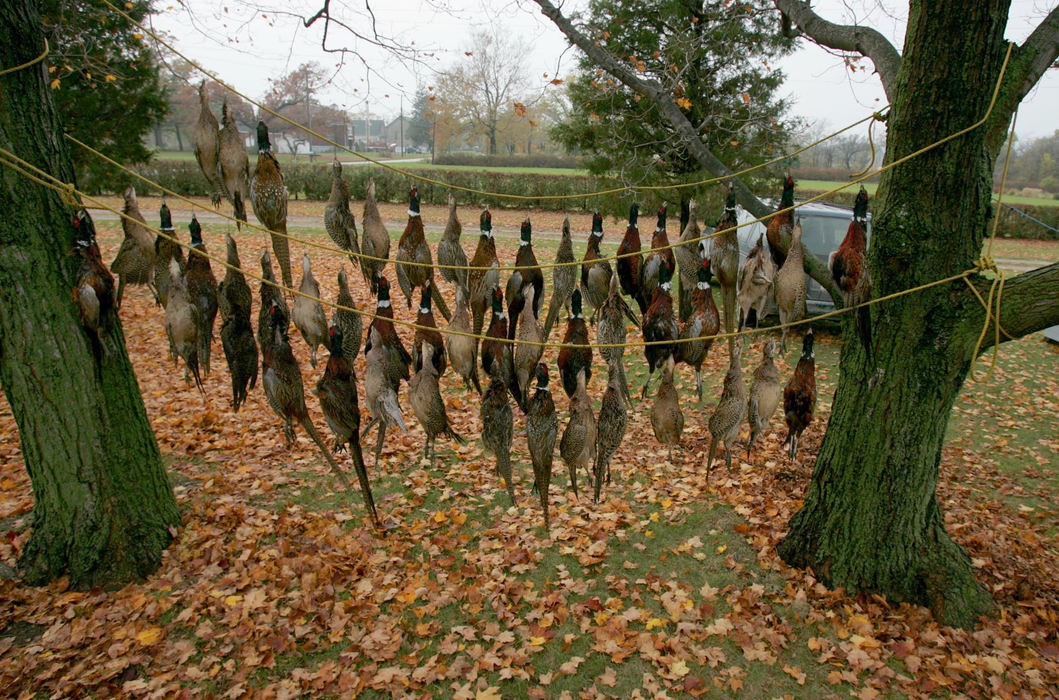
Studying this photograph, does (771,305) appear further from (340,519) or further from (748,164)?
(748,164)

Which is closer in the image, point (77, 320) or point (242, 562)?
point (77, 320)

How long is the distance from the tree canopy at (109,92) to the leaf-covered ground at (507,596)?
5078 mm

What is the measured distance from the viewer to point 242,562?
4176 millimetres

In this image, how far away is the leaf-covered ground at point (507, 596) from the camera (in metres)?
3.43

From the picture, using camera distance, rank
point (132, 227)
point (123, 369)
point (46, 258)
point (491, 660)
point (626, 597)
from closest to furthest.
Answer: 1. point (132, 227)
2. point (46, 258)
3. point (491, 660)
4. point (123, 369)
5. point (626, 597)

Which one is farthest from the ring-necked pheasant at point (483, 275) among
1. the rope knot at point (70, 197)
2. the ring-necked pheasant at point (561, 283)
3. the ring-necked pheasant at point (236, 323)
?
the rope knot at point (70, 197)

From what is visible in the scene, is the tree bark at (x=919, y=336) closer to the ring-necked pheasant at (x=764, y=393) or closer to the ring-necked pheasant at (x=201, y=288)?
the ring-necked pheasant at (x=764, y=393)

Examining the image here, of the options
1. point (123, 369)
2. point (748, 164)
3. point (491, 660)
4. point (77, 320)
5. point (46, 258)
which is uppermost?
point (748, 164)

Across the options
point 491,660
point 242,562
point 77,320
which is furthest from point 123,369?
point 491,660

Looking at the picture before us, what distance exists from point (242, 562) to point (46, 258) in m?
2.22

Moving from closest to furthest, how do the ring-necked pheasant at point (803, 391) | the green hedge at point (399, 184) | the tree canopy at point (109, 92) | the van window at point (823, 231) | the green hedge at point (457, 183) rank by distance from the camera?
the ring-necked pheasant at point (803, 391) < the tree canopy at point (109, 92) < the van window at point (823, 231) < the green hedge at point (457, 183) < the green hedge at point (399, 184)

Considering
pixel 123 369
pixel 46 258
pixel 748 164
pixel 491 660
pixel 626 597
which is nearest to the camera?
pixel 46 258

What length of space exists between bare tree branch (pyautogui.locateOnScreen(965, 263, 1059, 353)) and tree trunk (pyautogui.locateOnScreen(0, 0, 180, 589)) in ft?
15.9

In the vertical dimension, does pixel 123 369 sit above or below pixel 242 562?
above
